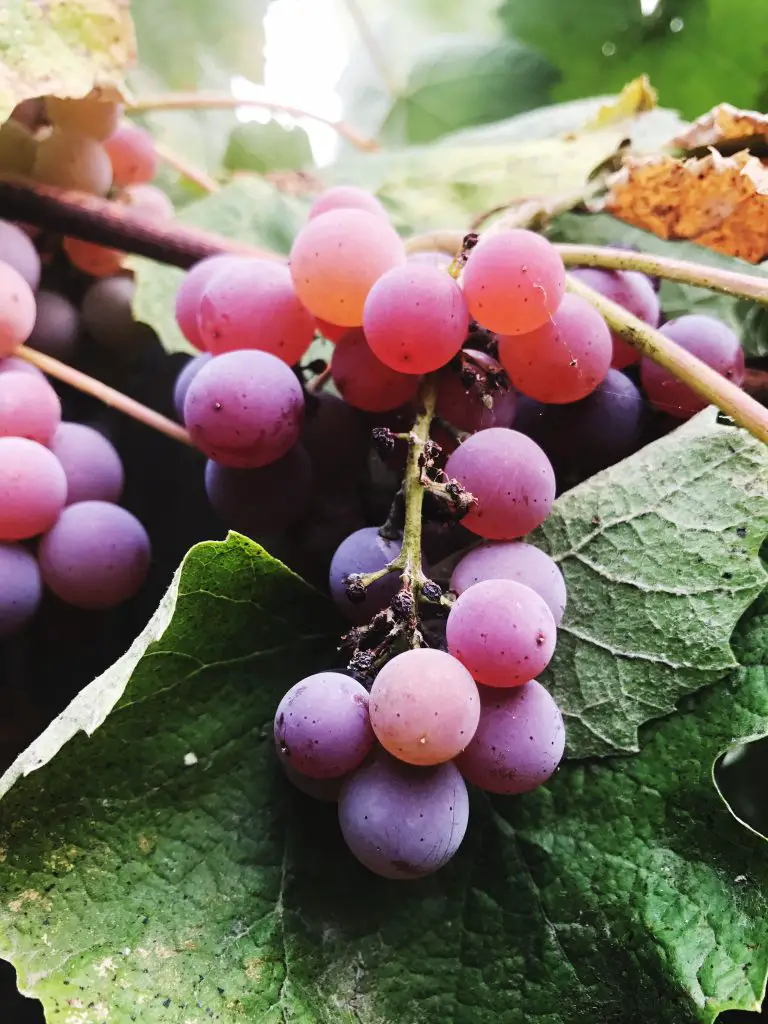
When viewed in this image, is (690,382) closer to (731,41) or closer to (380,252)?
(380,252)

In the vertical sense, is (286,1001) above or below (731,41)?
below

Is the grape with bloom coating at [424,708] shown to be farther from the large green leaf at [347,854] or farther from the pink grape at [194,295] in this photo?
the pink grape at [194,295]

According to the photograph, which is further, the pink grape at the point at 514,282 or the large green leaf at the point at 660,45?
the large green leaf at the point at 660,45

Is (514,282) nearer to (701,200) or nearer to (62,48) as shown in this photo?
(701,200)

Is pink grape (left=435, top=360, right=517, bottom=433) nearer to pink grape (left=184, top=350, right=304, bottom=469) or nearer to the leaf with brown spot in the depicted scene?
pink grape (left=184, top=350, right=304, bottom=469)

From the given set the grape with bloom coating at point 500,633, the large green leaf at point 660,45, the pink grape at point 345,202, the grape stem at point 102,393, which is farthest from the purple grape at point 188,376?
the large green leaf at point 660,45

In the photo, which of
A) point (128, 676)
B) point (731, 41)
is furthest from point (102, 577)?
point (731, 41)

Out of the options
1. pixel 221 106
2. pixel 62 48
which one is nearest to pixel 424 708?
pixel 62 48
